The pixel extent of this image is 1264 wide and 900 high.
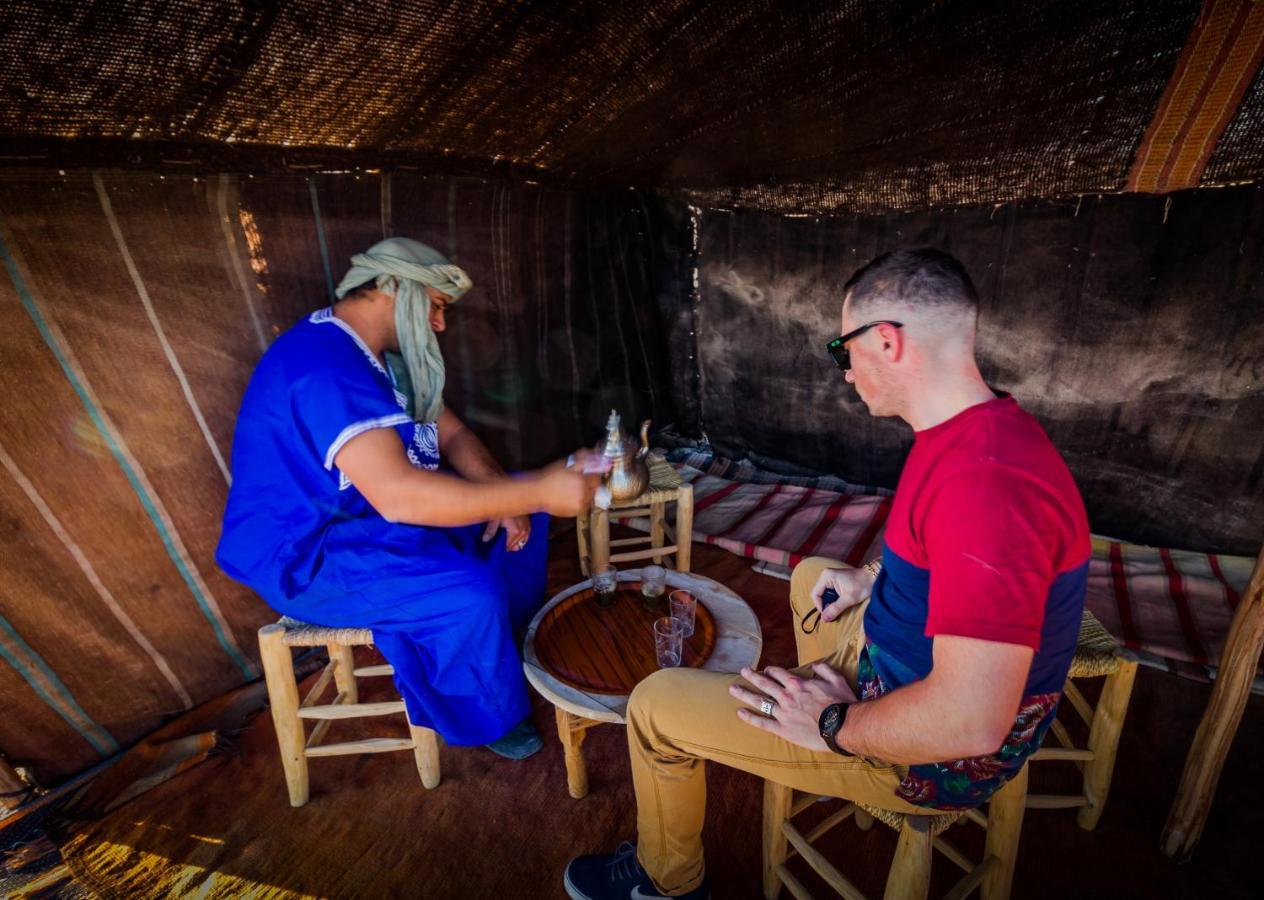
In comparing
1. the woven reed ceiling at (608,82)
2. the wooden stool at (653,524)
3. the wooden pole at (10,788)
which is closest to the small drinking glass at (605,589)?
the wooden stool at (653,524)

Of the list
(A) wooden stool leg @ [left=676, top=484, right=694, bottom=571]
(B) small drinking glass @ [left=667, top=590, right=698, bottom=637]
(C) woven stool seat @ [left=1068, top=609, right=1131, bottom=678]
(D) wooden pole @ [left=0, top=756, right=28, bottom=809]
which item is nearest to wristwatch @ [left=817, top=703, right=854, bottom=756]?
(B) small drinking glass @ [left=667, top=590, right=698, bottom=637]

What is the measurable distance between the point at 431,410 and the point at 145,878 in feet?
5.93

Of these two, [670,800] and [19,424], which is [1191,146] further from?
[19,424]

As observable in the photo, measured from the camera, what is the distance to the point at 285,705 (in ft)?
6.66

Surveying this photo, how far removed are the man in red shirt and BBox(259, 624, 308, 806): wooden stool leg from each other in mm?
1253

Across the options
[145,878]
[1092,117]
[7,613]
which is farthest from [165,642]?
[1092,117]

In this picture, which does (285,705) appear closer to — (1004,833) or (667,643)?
(667,643)

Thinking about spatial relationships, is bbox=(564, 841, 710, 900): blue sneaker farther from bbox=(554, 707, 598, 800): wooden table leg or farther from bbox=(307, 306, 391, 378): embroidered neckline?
bbox=(307, 306, 391, 378): embroidered neckline

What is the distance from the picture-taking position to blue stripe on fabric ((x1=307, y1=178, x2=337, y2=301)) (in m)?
2.56

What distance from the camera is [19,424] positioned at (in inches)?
78.0

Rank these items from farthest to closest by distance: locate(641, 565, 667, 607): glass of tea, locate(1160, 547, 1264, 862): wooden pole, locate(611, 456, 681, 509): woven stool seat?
locate(611, 456, 681, 509): woven stool seat
locate(641, 565, 667, 607): glass of tea
locate(1160, 547, 1264, 862): wooden pole

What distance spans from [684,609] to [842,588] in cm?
54

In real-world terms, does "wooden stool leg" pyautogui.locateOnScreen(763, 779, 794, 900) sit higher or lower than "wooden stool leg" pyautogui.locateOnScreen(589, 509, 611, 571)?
lower

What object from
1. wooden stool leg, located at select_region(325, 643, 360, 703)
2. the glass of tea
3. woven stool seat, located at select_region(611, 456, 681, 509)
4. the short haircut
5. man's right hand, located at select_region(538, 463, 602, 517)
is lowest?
wooden stool leg, located at select_region(325, 643, 360, 703)
